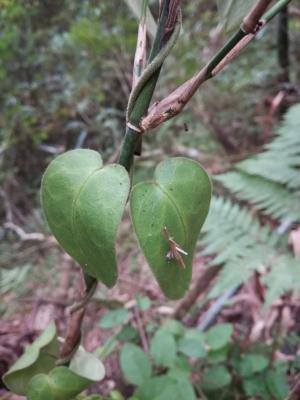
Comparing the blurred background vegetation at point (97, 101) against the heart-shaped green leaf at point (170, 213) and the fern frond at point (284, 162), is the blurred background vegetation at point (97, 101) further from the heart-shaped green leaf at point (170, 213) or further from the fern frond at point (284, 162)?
the heart-shaped green leaf at point (170, 213)

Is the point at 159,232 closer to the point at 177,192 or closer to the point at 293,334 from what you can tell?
the point at 177,192

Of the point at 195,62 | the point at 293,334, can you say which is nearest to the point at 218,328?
the point at 293,334

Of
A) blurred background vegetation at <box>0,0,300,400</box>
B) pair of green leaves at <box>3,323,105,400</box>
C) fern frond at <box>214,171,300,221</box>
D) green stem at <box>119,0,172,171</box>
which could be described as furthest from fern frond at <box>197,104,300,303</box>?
green stem at <box>119,0,172,171</box>

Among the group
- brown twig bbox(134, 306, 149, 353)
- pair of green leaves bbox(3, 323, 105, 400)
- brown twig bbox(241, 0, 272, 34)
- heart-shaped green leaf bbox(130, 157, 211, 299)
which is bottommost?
brown twig bbox(134, 306, 149, 353)

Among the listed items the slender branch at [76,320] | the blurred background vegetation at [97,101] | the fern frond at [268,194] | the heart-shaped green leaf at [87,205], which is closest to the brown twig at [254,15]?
the heart-shaped green leaf at [87,205]

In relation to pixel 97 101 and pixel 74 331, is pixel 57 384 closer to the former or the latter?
pixel 74 331

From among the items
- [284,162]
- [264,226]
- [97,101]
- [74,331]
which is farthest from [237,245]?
[97,101]

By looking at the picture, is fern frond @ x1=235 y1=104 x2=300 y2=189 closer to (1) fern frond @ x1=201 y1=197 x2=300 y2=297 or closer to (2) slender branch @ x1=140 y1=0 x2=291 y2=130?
(1) fern frond @ x1=201 y1=197 x2=300 y2=297
